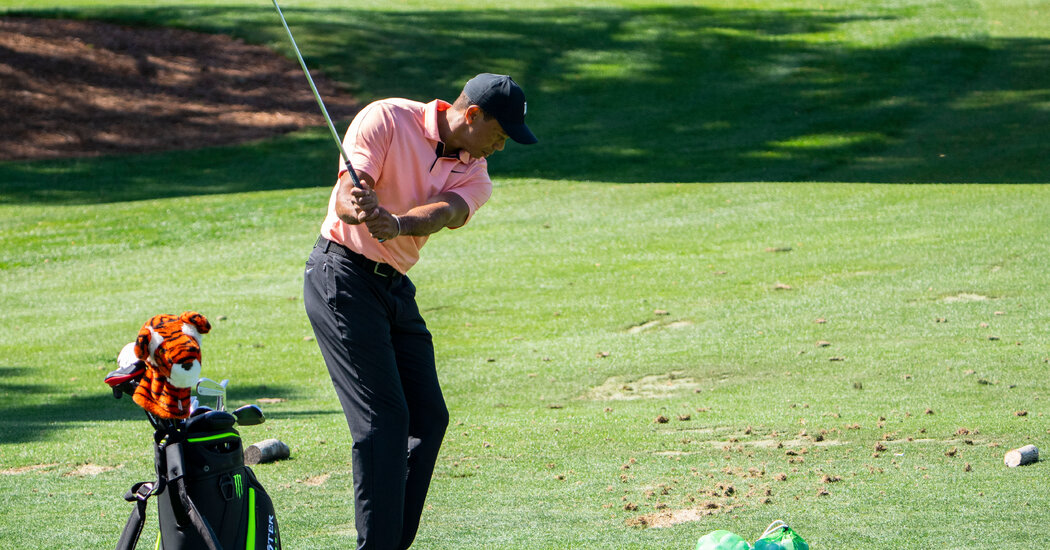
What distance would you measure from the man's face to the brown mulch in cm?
1775

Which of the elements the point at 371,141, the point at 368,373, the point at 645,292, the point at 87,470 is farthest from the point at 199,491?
the point at 645,292

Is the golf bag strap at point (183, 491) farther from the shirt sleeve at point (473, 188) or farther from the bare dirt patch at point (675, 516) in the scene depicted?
the bare dirt patch at point (675, 516)

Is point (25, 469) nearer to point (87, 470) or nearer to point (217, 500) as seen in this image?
point (87, 470)

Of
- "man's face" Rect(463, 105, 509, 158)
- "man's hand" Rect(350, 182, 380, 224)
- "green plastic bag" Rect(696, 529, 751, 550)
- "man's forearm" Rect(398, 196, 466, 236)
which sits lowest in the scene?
"green plastic bag" Rect(696, 529, 751, 550)

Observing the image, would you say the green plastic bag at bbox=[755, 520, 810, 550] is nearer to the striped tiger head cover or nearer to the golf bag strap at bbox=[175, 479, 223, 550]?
the golf bag strap at bbox=[175, 479, 223, 550]

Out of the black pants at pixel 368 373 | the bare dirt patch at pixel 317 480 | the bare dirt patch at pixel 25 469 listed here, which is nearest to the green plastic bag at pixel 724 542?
the black pants at pixel 368 373

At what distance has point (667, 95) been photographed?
74.4ft

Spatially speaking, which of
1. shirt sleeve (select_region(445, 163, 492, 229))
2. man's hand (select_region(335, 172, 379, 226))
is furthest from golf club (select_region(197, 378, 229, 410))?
shirt sleeve (select_region(445, 163, 492, 229))

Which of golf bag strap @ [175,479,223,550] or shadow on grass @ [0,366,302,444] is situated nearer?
golf bag strap @ [175,479,223,550]

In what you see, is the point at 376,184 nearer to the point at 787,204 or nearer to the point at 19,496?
the point at 19,496

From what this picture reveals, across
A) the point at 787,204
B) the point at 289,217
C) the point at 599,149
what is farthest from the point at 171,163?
the point at 787,204

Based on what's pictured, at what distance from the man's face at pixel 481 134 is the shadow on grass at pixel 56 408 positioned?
4.39 metres

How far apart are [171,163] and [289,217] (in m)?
5.31

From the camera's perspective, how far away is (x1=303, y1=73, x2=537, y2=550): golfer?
13.8 feet
